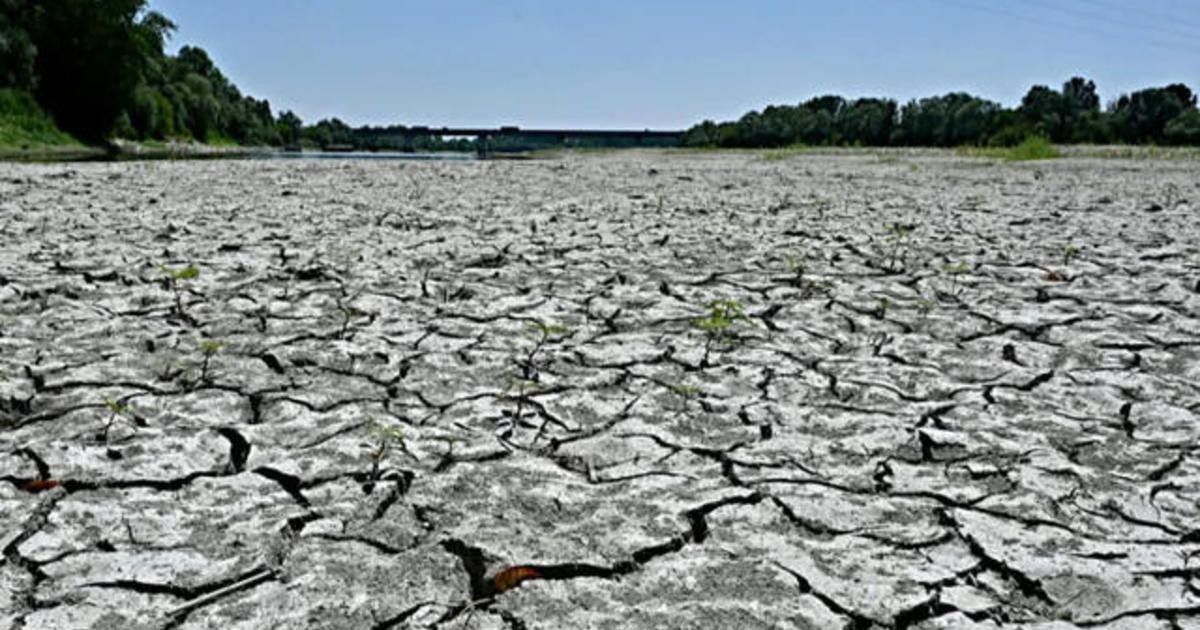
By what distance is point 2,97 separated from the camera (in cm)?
2919

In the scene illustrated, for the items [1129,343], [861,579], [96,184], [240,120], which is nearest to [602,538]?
[861,579]

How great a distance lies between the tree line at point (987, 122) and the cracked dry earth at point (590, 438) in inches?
876

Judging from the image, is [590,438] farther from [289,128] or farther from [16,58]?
[289,128]

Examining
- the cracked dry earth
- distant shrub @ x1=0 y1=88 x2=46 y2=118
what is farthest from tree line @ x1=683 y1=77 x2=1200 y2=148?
distant shrub @ x1=0 y1=88 x2=46 y2=118

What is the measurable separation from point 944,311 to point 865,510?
2.04m


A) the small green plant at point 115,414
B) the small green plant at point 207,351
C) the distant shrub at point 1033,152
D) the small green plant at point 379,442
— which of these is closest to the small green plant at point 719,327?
the small green plant at point 379,442

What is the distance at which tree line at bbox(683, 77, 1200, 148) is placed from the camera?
29.5 metres

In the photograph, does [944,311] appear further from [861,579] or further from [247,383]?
[247,383]

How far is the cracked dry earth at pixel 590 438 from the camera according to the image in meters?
1.47

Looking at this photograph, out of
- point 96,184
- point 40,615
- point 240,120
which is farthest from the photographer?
point 240,120

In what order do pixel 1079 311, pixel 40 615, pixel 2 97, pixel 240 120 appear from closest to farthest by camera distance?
pixel 40 615
pixel 1079 311
pixel 2 97
pixel 240 120

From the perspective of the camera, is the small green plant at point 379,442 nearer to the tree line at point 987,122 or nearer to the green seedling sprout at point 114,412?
the green seedling sprout at point 114,412

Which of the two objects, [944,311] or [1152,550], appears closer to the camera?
[1152,550]

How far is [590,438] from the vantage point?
220 cm
